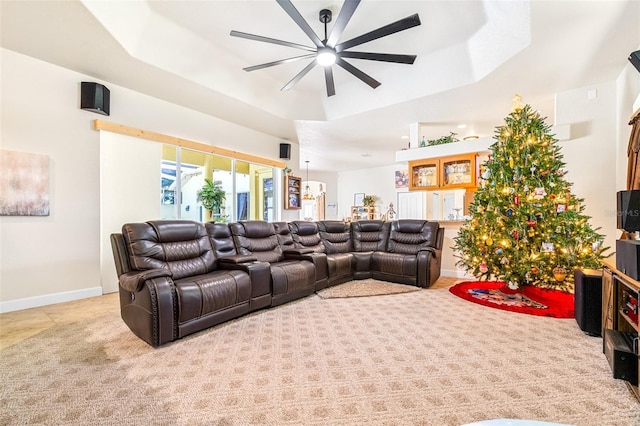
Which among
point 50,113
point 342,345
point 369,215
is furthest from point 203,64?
point 369,215

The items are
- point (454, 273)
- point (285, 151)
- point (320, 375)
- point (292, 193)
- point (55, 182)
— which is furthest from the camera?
point (292, 193)

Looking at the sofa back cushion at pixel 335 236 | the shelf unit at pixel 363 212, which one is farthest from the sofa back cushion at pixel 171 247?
the shelf unit at pixel 363 212

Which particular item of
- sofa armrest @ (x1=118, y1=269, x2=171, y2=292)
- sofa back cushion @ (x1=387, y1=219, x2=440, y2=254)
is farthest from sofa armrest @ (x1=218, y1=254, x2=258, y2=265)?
sofa back cushion @ (x1=387, y1=219, x2=440, y2=254)

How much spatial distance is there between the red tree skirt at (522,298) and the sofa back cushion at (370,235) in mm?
1410

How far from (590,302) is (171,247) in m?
3.93

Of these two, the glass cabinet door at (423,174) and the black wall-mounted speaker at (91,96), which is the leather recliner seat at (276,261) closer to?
the black wall-mounted speaker at (91,96)

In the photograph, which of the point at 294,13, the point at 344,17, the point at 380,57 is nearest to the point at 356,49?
the point at 380,57

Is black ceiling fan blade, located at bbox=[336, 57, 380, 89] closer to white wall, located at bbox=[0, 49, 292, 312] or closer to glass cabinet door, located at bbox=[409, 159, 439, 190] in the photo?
glass cabinet door, located at bbox=[409, 159, 439, 190]

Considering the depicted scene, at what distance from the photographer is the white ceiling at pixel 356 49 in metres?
2.89

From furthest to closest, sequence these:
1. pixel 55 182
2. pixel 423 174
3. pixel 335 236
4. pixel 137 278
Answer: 1. pixel 423 174
2. pixel 335 236
3. pixel 55 182
4. pixel 137 278

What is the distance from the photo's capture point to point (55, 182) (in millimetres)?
3691

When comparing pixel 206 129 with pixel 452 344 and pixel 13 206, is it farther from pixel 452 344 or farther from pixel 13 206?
pixel 452 344

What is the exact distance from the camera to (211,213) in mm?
5426

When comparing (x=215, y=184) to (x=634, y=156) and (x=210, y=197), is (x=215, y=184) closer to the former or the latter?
(x=210, y=197)
